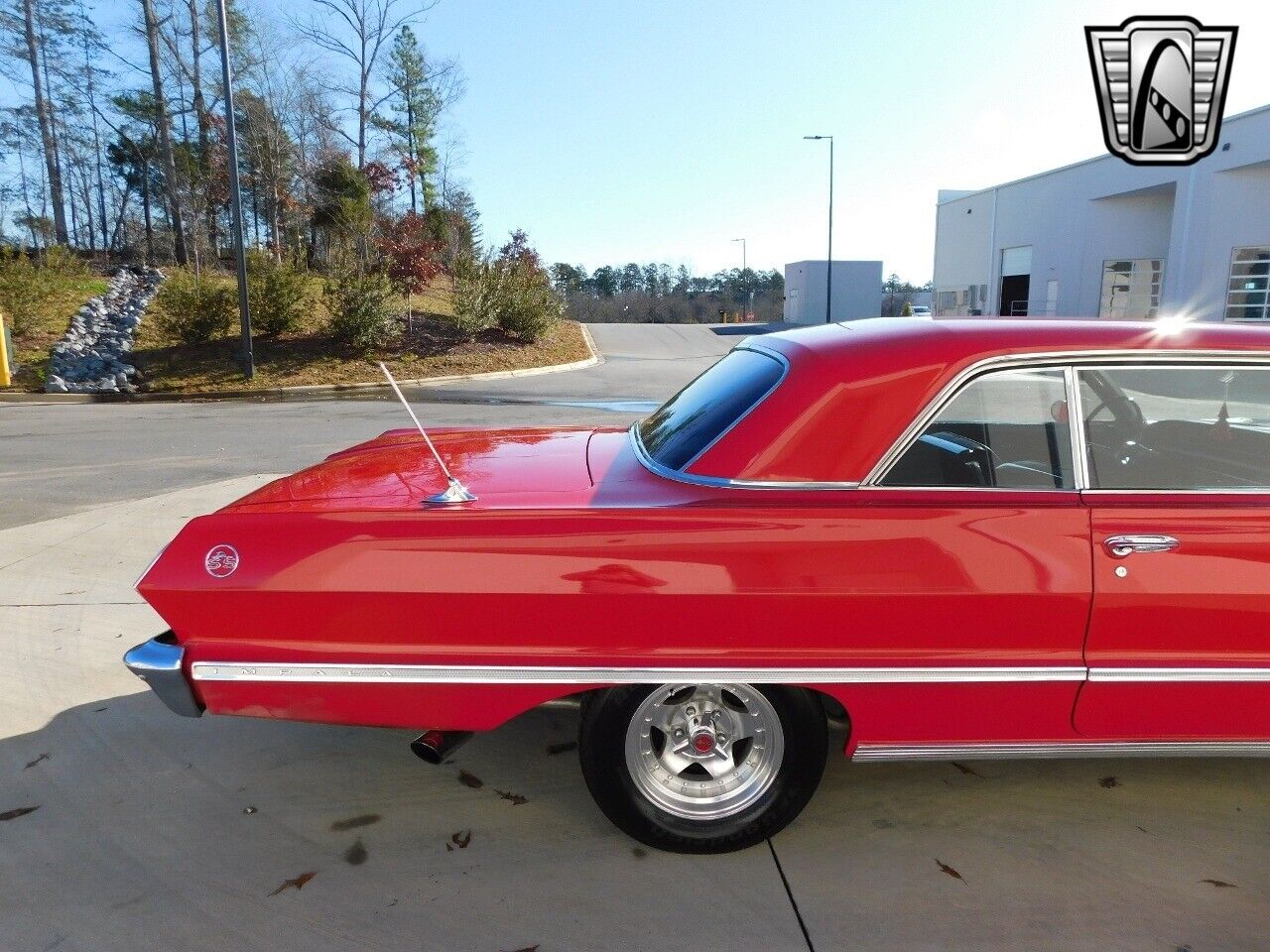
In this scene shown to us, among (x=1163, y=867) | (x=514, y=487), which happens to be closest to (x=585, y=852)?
(x=514, y=487)

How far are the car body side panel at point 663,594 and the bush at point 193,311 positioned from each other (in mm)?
20386

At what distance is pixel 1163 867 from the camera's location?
2.57 metres

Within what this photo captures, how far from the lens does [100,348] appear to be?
20.2m

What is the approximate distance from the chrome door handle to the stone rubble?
19.0 metres

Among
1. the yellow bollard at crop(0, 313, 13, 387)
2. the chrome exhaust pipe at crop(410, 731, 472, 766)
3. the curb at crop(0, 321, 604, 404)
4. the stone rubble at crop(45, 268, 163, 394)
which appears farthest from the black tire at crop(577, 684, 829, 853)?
the stone rubble at crop(45, 268, 163, 394)

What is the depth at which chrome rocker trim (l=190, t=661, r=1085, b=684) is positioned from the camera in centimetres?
238

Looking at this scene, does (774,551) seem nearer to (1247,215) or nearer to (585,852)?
(585,852)

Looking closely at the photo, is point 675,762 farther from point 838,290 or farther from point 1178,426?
point 838,290

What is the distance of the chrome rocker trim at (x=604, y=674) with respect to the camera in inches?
93.7

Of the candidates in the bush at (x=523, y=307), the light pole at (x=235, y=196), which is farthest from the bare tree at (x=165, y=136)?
the light pole at (x=235, y=196)

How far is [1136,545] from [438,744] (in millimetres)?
1988

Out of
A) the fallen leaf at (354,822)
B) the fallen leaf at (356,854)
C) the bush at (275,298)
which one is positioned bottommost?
the fallen leaf at (356,854)

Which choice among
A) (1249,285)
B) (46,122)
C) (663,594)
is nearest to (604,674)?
(663,594)

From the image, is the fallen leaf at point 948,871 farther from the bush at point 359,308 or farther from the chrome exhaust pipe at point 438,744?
the bush at point 359,308
